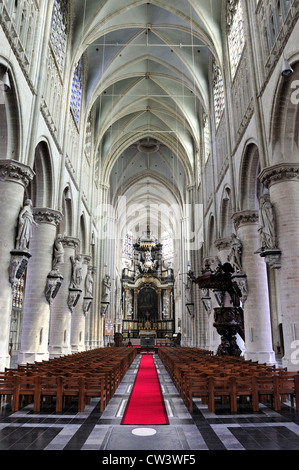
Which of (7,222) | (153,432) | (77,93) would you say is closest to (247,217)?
(7,222)

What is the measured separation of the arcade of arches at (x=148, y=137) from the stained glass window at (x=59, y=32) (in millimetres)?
91

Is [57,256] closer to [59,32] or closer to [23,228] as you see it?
[23,228]

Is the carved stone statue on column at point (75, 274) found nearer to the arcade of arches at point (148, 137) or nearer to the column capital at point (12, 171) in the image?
the arcade of arches at point (148, 137)

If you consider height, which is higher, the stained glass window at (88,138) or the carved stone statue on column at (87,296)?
the stained glass window at (88,138)

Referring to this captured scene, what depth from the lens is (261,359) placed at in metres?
13.2

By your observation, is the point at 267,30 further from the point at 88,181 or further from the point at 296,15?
the point at 88,181

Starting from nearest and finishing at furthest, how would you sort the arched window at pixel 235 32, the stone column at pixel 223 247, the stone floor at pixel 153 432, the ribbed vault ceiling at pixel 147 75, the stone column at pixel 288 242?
1. the stone floor at pixel 153 432
2. the stone column at pixel 288 242
3. the arched window at pixel 235 32
4. the ribbed vault ceiling at pixel 147 75
5. the stone column at pixel 223 247

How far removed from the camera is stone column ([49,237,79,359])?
16.7 m

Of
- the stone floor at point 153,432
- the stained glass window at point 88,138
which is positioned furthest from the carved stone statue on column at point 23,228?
the stained glass window at point 88,138

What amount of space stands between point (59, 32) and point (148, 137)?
17112 mm

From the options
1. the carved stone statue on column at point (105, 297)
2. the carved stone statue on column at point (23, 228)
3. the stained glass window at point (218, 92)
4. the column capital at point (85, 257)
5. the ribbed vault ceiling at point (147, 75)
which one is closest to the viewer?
the carved stone statue on column at point (23, 228)

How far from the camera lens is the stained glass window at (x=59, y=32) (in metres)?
16.3

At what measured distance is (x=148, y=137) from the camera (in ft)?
111

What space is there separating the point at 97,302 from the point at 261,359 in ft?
55.3
